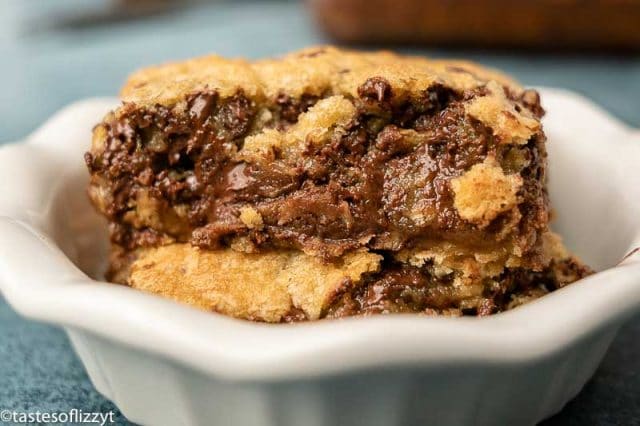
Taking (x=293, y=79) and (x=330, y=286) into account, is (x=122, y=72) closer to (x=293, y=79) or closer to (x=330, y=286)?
(x=293, y=79)

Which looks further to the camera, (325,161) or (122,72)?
(122,72)

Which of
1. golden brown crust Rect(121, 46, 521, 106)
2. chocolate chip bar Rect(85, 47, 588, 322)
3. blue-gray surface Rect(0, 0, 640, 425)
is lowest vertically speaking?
blue-gray surface Rect(0, 0, 640, 425)

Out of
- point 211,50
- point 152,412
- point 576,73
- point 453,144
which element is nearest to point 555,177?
point 453,144

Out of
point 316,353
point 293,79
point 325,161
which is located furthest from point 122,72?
point 316,353

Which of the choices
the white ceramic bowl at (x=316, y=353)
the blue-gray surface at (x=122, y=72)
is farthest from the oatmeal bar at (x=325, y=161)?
the blue-gray surface at (x=122, y=72)

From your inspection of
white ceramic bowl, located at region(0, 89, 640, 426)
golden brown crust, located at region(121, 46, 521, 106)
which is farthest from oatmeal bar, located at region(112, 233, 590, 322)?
golden brown crust, located at region(121, 46, 521, 106)

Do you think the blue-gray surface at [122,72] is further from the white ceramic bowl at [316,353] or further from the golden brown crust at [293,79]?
the golden brown crust at [293,79]

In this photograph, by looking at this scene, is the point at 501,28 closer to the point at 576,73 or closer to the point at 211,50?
the point at 576,73

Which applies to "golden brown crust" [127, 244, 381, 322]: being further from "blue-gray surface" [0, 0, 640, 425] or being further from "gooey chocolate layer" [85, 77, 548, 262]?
"blue-gray surface" [0, 0, 640, 425]
